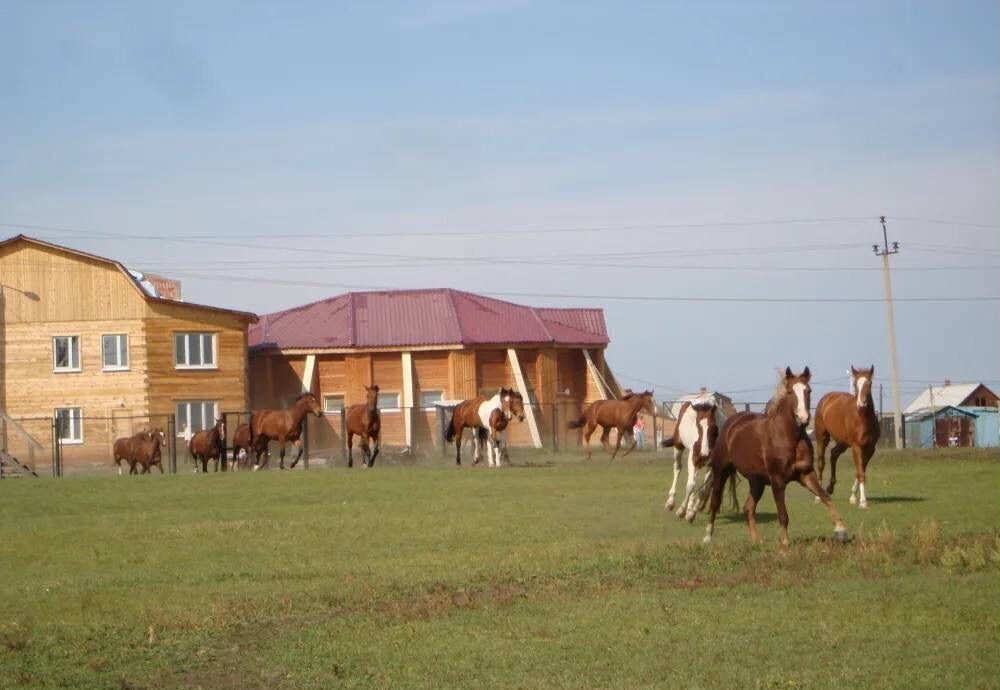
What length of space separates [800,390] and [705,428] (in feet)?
12.2

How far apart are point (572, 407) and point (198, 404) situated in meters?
16.8

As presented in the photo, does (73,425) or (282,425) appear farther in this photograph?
(73,425)

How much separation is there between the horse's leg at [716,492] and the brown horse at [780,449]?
0.07 m

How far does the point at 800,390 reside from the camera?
17.7 metres

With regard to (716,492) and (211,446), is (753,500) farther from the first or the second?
(211,446)

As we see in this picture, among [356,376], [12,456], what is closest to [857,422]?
[12,456]

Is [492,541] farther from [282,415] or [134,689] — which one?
[282,415]

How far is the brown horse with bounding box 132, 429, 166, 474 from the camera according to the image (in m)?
48.6

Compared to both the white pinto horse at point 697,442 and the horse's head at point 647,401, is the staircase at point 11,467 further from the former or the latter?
the white pinto horse at point 697,442

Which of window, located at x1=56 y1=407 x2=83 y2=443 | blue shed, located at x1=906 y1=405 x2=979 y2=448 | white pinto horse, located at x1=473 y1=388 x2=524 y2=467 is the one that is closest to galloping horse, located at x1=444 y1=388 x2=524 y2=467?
white pinto horse, located at x1=473 y1=388 x2=524 y2=467

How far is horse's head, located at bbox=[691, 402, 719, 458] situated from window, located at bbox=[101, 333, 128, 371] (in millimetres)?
47338

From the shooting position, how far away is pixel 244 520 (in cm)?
2466

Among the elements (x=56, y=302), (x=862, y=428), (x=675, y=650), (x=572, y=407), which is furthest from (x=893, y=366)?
(x=675, y=650)

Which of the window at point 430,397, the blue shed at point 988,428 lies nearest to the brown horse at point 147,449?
the window at point 430,397
